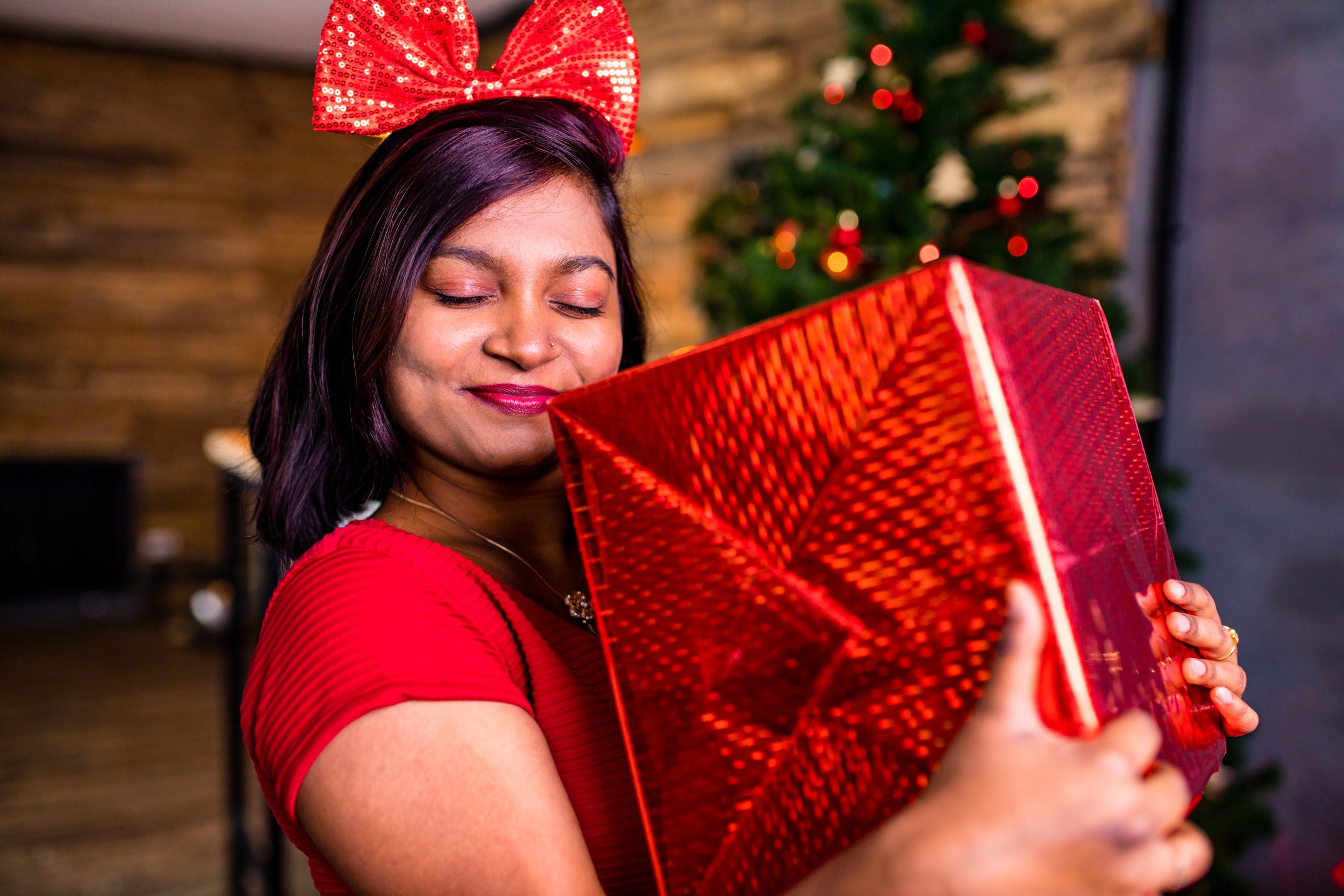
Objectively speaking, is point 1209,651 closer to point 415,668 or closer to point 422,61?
point 415,668

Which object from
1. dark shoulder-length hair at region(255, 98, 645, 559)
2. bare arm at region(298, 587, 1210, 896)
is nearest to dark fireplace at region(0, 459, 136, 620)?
dark shoulder-length hair at region(255, 98, 645, 559)

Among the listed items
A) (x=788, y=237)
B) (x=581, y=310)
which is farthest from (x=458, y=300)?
(x=788, y=237)

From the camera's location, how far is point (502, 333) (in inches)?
26.6

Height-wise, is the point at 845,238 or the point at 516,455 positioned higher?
the point at 845,238

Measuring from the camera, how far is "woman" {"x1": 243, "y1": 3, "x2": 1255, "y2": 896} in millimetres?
355

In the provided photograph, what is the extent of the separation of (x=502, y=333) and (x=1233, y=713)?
574 millimetres

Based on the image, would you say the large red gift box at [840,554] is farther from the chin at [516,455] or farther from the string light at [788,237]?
the string light at [788,237]

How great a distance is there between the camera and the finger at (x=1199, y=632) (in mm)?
551

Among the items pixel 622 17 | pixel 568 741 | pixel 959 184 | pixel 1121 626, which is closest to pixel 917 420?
pixel 1121 626

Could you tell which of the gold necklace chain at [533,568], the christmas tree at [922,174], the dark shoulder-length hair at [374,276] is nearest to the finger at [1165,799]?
the gold necklace chain at [533,568]

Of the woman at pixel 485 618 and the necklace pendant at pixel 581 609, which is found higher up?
the woman at pixel 485 618

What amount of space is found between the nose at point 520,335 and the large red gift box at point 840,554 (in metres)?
0.17

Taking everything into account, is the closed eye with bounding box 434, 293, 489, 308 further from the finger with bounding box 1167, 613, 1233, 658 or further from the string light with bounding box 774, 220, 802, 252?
the string light with bounding box 774, 220, 802, 252

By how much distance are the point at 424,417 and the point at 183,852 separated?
8.27ft
